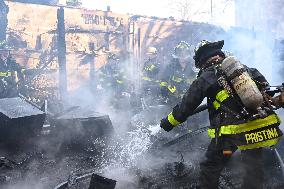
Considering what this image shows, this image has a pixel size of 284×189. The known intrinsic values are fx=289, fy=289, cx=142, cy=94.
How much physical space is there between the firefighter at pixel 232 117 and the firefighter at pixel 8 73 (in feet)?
28.2

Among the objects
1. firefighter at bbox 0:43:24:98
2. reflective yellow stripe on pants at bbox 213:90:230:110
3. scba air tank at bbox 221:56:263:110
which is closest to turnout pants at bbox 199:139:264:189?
reflective yellow stripe on pants at bbox 213:90:230:110

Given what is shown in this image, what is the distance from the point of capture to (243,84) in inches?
110

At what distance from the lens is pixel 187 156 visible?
17.3 feet

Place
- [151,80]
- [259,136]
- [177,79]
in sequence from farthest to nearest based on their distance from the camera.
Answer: [151,80] → [177,79] → [259,136]

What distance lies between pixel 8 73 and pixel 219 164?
9699 millimetres

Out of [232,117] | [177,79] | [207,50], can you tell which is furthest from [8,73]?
[232,117]

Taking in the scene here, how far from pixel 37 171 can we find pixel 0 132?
1302 mm

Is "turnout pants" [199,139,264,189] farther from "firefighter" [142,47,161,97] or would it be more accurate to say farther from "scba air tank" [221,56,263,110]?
"firefighter" [142,47,161,97]

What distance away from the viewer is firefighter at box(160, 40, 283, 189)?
9.41 ft

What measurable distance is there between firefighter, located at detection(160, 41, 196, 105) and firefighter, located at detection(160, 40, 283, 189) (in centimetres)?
553

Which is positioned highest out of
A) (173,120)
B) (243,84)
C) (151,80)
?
(243,84)

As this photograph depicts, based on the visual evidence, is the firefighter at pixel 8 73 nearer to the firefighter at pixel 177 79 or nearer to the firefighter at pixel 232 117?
the firefighter at pixel 177 79

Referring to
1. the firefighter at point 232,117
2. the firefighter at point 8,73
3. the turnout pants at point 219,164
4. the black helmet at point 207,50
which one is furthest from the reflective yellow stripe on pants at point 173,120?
the firefighter at point 8,73

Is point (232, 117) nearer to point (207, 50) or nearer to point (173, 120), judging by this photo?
point (173, 120)
